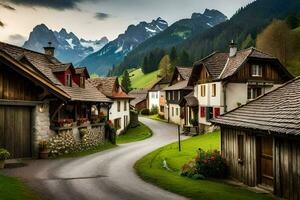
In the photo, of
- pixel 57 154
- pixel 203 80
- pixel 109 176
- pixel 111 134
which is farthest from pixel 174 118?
pixel 109 176

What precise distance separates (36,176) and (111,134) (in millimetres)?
19551

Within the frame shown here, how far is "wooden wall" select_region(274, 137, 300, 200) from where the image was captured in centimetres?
1385

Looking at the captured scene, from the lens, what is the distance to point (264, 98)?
20844 millimetres

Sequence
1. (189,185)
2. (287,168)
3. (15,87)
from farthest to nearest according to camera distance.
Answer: (15,87) → (189,185) → (287,168)

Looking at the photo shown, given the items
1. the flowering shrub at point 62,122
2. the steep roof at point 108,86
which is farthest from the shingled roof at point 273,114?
the steep roof at point 108,86

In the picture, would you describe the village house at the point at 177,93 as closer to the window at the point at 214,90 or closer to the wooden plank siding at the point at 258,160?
the window at the point at 214,90

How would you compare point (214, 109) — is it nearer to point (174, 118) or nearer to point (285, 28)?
point (174, 118)

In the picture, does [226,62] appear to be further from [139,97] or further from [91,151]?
[139,97]

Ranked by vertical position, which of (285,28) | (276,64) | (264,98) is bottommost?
(264,98)

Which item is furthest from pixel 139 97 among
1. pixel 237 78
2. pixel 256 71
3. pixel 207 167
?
pixel 207 167

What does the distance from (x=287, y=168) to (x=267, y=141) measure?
240 centimetres

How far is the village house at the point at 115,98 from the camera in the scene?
178 ft

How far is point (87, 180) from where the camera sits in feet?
57.7

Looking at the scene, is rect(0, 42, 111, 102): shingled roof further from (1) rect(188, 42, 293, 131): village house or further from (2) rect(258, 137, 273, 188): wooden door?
(2) rect(258, 137, 273, 188): wooden door
